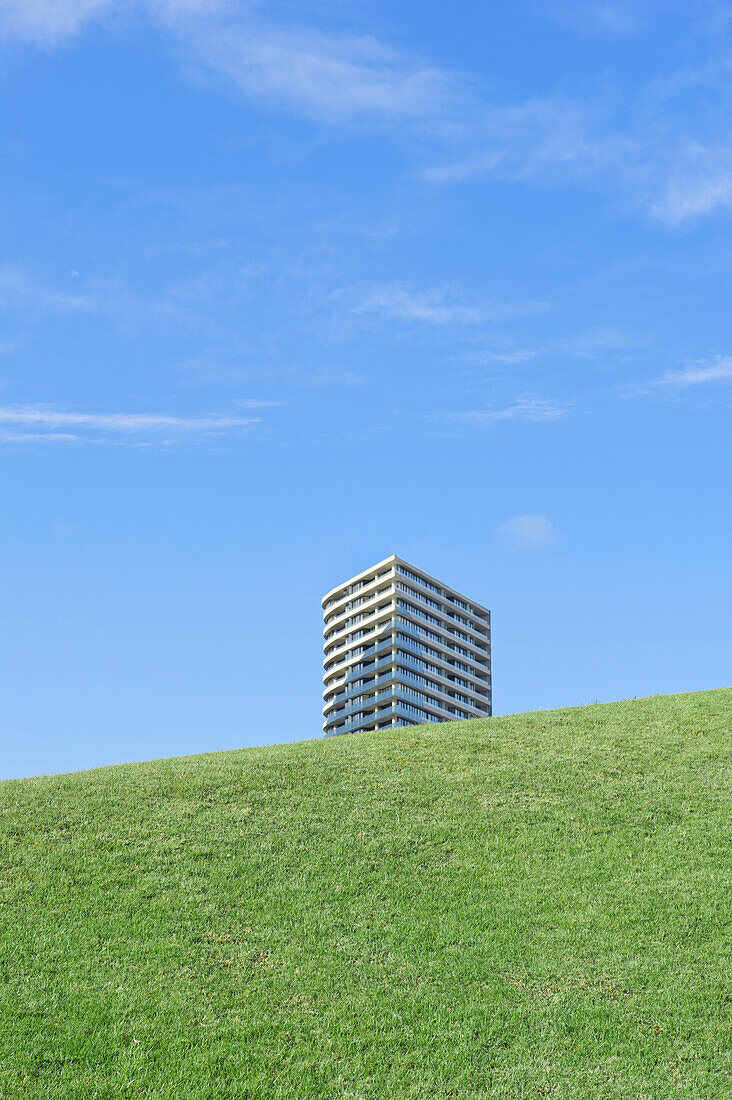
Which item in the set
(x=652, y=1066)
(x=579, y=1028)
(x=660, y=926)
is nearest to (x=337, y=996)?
(x=579, y=1028)

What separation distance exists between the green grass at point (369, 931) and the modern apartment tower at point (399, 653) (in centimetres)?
10101

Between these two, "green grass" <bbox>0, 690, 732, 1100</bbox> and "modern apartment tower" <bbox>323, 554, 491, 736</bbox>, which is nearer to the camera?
"green grass" <bbox>0, 690, 732, 1100</bbox>

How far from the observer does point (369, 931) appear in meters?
14.1

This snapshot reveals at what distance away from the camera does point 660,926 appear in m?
14.4

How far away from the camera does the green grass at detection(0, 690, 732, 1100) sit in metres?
11.1

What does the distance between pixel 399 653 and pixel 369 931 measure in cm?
10955

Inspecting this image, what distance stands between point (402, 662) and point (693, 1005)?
11094cm

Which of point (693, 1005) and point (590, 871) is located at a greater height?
point (590, 871)

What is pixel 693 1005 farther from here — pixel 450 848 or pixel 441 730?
pixel 441 730

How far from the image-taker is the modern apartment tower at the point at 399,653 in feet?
404

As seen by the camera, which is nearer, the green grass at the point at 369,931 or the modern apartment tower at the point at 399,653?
the green grass at the point at 369,931

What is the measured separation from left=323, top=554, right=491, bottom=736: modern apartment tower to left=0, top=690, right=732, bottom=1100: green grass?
331 feet

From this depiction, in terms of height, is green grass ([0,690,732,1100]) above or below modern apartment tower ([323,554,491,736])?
below

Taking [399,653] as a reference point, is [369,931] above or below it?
Answer: below
